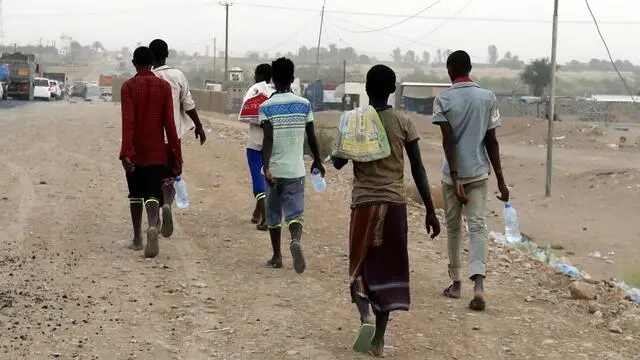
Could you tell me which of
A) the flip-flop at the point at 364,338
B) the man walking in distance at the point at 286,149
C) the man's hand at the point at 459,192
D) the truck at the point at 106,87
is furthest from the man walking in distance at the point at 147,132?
the truck at the point at 106,87

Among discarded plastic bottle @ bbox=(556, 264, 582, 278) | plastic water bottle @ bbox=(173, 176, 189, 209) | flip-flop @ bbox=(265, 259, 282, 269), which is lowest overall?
discarded plastic bottle @ bbox=(556, 264, 582, 278)

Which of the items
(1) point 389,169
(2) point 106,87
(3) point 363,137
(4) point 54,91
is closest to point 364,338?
(1) point 389,169

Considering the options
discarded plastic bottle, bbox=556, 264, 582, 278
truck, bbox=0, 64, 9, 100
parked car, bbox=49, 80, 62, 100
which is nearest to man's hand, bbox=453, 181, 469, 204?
discarded plastic bottle, bbox=556, 264, 582, 278

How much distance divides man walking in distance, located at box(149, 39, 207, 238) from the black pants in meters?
0.47

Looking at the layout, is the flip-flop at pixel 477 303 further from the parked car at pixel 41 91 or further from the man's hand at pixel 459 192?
the parked car at pixel 41 91

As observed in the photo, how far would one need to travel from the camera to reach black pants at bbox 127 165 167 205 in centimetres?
791

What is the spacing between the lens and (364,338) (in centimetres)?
556

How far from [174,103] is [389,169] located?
3.43 metres

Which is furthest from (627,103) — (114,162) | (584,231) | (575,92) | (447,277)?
(575,92)

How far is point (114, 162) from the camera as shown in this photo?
14852 mm

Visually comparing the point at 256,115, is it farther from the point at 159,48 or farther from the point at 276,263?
the point at 276,263

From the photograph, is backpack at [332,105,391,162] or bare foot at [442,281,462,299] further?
bare foot at [442,281,462,299]

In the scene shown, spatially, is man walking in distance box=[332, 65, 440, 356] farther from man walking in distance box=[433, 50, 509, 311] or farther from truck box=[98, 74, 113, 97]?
truck box=[98, 74, 113, 97]

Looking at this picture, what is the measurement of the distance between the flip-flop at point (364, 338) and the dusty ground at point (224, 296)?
2.5 inches
